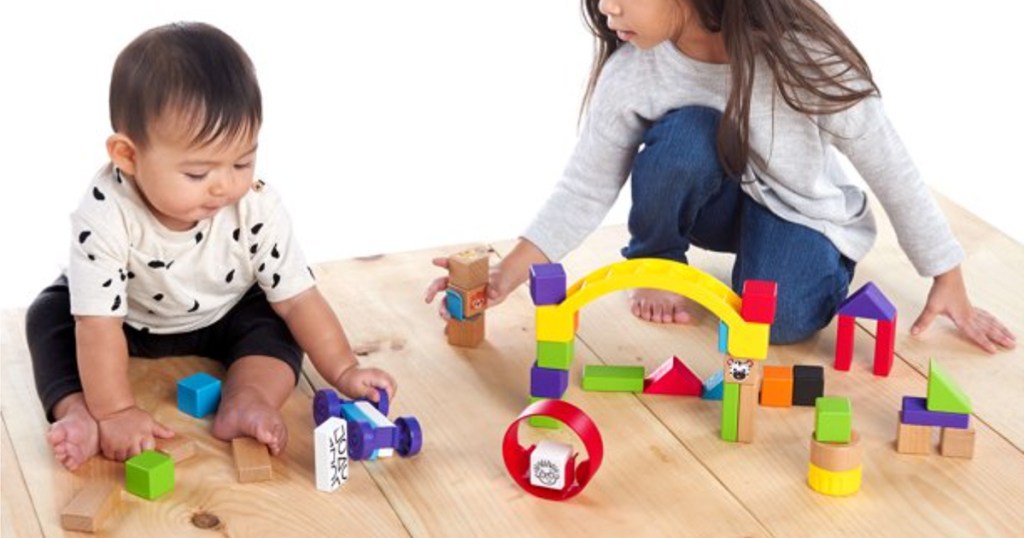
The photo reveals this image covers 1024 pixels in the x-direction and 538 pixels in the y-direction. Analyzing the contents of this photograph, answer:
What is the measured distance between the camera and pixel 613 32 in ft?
6.96

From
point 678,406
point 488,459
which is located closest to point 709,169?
point 678,406

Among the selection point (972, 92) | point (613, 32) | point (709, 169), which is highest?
point (613, 32)

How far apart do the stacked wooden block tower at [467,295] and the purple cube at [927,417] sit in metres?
0.49

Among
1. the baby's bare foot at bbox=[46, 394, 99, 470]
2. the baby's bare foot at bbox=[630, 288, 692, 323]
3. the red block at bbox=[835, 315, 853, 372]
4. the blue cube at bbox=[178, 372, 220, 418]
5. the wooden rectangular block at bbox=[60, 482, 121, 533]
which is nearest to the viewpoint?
the wooden rectangular block at bbox=[60, 482, 121, 533]

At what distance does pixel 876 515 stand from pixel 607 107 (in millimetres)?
590

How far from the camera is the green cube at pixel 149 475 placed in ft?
5.87

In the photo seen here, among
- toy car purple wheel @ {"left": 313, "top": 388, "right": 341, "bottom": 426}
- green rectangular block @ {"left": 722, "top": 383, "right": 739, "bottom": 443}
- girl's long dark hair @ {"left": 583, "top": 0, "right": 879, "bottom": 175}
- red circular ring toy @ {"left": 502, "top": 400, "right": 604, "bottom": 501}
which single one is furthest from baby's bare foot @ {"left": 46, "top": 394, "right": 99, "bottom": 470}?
girl's long dark hair @ {"left": 583, "top": 0, "right": 879, "bottom": 175}

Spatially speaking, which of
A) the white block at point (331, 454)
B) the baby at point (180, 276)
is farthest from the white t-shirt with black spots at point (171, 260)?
the white block at point (331, 454)

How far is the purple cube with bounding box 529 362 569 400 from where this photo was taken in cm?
193

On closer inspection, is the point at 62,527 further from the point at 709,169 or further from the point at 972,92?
the point at 972,92

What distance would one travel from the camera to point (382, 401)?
194 cm

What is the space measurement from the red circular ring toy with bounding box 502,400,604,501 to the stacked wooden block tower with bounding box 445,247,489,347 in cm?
26

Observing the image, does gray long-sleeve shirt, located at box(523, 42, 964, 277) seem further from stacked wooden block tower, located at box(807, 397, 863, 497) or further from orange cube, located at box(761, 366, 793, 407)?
stacked wooden block tower, located at box(807, 397, 863, 497)

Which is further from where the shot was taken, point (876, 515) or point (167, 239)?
point (167, 239)
